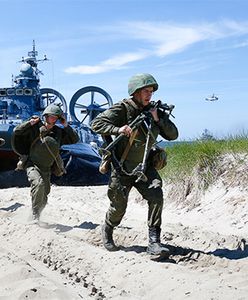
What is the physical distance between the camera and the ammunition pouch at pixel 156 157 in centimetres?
647

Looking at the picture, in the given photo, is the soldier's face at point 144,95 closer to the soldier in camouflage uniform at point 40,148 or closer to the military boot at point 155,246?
the military boot at point 155,246

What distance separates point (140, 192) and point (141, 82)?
1206 millimetres

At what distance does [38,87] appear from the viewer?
25734 mm

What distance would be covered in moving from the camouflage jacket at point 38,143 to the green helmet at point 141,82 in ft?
9.74

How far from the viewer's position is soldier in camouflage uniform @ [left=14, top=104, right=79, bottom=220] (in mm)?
8898

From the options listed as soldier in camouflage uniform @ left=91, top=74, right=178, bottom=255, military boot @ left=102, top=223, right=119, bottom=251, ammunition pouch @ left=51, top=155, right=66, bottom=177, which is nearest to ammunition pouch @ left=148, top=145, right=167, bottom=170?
soldier in camouflage uniform @ left=91, top=74, right=178, bottom=255

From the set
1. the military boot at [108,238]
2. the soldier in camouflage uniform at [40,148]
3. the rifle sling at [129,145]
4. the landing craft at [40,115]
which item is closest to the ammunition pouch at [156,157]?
the rifle sling at [129,145]

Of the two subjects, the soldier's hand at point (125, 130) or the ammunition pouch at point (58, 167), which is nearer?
the soldier's hand at point (125, 130)

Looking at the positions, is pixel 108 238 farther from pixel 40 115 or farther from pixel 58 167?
pixel 40 115

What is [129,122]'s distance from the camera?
6438mm

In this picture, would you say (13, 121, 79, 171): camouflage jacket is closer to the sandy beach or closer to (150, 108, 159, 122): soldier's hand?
the sandy beach

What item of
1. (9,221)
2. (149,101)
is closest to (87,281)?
(149,101)

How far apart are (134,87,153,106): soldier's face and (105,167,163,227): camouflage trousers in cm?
73

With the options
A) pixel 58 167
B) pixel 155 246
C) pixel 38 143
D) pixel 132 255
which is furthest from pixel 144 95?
pixel 58 167
